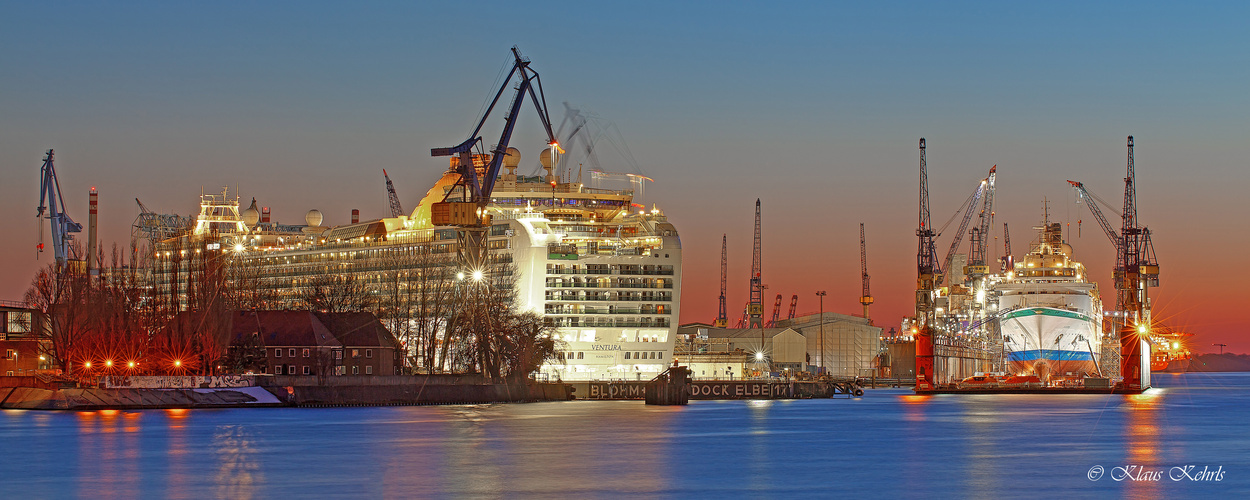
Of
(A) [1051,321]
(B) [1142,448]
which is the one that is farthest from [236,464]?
(A) [1051,321]

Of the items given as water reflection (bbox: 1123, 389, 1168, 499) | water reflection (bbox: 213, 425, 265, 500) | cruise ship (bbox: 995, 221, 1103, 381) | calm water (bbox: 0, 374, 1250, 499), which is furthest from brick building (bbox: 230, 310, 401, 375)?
cruise ship (bbox: 995, 221, 1103, 381)

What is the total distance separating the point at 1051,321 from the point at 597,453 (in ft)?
340

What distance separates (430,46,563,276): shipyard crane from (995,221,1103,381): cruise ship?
Answer: 178 feet

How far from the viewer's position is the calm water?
4353 cm

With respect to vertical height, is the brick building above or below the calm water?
above

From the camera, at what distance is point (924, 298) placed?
487 feet

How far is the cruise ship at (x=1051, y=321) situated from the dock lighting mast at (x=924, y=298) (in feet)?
27.8

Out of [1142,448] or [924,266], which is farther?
[924,266]

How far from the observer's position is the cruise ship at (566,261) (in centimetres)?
12456

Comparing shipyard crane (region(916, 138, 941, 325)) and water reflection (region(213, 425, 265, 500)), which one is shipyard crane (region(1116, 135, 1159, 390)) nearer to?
shipyard crane (region(916, 138, 941, 325))

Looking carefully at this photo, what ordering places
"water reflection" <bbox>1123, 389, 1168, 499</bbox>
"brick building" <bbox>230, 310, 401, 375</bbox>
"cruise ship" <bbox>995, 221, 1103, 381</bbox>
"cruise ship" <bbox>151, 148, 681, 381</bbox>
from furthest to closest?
"cruise ship" <bbox>995, 221, 1103, 381</bbox> → "cruise ship" <bbox>151, 148, 681, 381</bbox> → "brick building" <bbox>230, 310, 401, 375</bbox> → "water reflection" <bbox>1123, 389, 1168, 499</bbox>

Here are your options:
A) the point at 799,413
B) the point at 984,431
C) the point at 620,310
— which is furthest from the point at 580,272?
the point at 984,431

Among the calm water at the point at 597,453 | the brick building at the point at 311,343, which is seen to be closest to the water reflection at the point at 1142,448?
the calm water at the point at 597,453

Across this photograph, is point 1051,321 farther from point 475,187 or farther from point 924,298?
point 475,187
